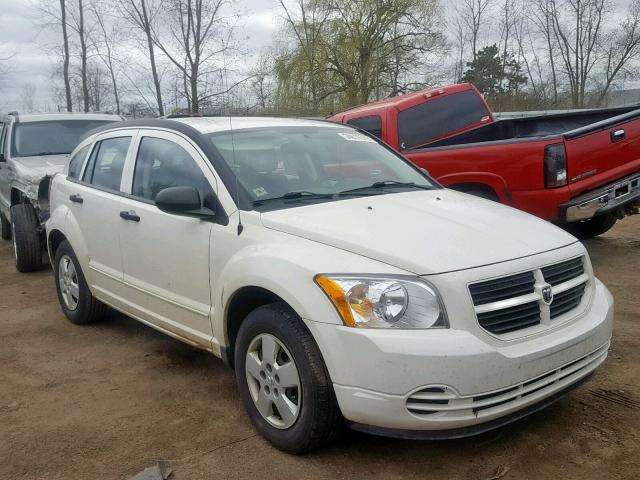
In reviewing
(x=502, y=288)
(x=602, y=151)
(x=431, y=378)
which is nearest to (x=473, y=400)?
(x=431, y=378)

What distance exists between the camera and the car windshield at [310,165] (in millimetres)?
3682

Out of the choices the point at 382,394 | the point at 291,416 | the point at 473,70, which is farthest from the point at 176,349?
the point at 473,70

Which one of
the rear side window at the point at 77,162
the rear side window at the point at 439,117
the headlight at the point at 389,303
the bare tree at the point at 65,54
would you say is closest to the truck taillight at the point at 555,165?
the rear side window at the point at 439,117

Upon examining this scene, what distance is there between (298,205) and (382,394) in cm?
124

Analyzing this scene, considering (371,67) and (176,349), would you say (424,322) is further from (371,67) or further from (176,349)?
(371,67)

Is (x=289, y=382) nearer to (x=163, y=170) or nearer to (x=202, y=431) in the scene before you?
(x=202, y=431)

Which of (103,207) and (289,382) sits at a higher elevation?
(103,207)

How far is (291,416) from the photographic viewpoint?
3.03 m

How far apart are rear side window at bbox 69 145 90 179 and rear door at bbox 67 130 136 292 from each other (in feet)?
0.43

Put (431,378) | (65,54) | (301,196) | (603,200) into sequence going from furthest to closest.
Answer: (65,54) → (603,200) → (301,196) → (431,378)

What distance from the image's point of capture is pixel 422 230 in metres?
3.13

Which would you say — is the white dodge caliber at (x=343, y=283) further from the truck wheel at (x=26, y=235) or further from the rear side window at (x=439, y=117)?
the rear side window at (x=439, y=117)

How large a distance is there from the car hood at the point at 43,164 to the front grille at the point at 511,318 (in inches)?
223

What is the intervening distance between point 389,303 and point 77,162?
12.3ft
